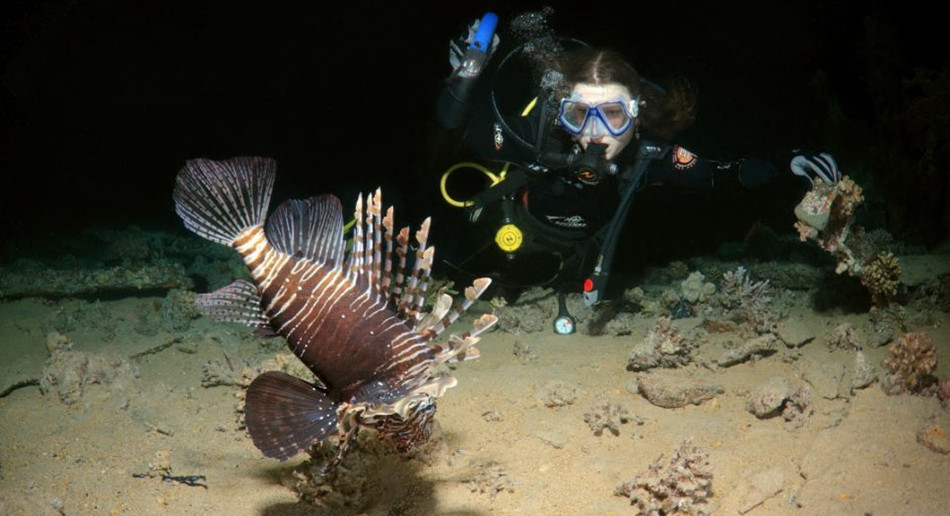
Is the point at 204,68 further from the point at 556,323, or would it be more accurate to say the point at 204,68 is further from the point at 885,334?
the point at 885,334

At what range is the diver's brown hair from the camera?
541cm

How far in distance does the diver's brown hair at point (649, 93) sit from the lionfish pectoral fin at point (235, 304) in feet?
12.3

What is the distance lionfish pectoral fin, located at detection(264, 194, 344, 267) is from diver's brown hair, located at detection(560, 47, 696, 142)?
329 cm

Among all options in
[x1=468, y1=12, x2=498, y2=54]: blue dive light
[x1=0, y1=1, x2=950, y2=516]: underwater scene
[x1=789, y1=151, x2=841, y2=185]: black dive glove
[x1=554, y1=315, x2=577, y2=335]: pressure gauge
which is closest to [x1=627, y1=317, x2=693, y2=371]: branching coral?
[x1=0, y1=1, x2=950, y2=516]: underwater scene

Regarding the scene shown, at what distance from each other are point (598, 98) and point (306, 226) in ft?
10.8

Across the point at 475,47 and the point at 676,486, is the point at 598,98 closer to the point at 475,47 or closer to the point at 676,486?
the point at 475,47

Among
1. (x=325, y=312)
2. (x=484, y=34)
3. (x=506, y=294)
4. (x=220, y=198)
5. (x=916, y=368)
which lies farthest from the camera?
(x=506, y=294)

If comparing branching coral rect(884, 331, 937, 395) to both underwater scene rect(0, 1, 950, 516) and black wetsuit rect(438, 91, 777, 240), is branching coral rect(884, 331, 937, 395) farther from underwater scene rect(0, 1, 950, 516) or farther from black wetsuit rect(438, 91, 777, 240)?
black wetsuit rect(438, 91, 777, 240)

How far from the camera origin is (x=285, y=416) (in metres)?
2.40

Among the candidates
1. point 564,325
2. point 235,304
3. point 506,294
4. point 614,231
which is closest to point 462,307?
point 235,304

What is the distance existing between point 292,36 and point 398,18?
7.69 feet

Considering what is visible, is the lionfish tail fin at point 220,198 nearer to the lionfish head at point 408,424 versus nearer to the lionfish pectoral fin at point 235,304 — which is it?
the lionfish pectoral fin at point 235,304

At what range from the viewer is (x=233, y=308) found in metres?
2.81

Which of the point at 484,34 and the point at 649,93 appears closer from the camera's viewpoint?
the point at 484,34
